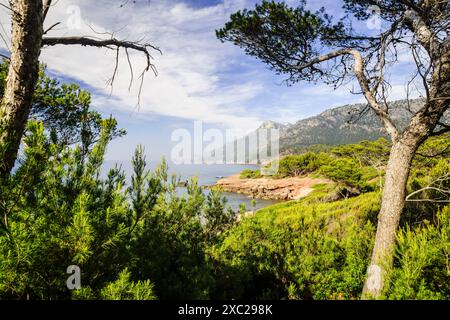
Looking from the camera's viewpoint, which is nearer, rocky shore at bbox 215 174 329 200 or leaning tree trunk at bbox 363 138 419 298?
leaning tree trunk at bbox 363 138 419 298

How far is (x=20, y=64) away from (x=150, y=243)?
242cm

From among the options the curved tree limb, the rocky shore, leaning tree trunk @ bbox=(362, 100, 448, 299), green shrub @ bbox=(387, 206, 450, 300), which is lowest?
the rocky shore

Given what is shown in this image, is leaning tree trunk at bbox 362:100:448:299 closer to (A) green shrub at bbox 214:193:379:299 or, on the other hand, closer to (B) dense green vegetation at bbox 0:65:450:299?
(B) dense green vegetation at bbox 0:65:450:299

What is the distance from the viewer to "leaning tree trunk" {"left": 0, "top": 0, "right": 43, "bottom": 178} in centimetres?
234

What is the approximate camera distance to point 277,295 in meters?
4.59

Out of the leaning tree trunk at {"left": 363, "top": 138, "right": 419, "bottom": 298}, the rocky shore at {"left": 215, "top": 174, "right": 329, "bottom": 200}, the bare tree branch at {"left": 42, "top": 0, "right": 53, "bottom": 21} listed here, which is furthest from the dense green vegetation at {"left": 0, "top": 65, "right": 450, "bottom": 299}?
the rocky shore at {"left": 215, "top": 174, "right": 329, "bottom": 200}

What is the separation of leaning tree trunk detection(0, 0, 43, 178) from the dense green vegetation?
300mm

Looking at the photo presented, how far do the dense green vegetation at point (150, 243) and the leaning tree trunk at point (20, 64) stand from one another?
11.8 inches

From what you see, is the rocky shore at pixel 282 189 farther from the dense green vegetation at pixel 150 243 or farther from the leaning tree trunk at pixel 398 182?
the leaning tree trunk at pixel 398 182

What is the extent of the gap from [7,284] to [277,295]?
3840 millimetres

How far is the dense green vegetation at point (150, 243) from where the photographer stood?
2.17m

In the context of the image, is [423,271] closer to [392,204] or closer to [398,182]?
[392,204]
